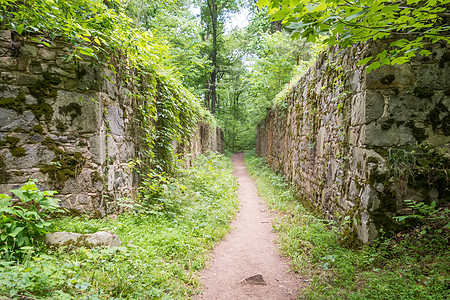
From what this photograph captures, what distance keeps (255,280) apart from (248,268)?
394 millimetres

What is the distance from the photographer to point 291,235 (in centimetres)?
429

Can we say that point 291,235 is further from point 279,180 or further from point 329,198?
point 279,180

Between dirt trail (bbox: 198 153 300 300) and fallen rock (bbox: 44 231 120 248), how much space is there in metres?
1.23

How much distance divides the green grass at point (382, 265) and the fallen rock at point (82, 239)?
2.32 meters

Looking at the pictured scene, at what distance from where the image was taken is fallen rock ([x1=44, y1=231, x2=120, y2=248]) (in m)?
2.58

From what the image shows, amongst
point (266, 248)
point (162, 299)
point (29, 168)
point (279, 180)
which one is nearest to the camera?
point (162, 299)

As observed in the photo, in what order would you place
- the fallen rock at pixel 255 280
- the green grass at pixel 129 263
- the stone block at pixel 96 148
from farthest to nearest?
the stone block at pixel 96 148, the fallen rock at pixel 255 280, the green grass at pixel 129 263

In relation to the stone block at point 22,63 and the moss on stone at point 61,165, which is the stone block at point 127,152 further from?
the stone block at point 22,63

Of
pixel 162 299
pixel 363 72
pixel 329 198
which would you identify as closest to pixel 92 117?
pixel 162 299

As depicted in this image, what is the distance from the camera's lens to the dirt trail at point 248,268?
2.93 meters

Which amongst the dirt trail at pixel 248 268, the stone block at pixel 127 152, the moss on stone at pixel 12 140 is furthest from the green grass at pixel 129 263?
the moss on stone at pixel 12 140

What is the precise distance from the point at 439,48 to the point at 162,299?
4470 mm

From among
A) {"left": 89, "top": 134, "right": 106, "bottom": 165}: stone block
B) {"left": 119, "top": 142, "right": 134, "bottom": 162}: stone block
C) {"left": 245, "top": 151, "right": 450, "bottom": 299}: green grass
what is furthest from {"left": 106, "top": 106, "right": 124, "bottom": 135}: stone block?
{"left": 245, "top": 151, "right": 450, "bottom": 299}: green grass

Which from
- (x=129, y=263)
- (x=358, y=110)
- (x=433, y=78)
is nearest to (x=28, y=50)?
(x=129, y=263)
